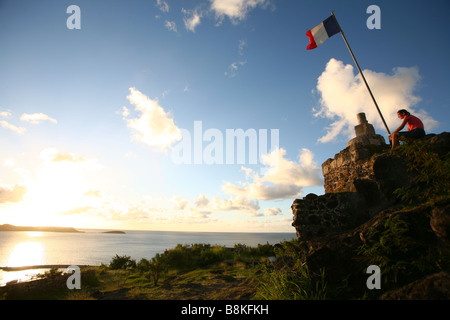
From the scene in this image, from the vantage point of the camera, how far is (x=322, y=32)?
33.7ft

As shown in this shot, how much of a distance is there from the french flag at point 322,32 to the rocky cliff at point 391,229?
7504mm

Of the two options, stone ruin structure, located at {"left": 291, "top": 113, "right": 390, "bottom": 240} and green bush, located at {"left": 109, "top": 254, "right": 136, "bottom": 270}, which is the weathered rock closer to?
stone ruin structure, located at {"left": 291, "top": 113, "right": 390, "bottom": 240}

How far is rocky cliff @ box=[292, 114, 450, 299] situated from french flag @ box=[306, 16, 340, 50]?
295 inches

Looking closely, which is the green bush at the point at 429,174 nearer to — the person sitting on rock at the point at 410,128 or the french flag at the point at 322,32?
the person sitting on rock at the point at 410,128

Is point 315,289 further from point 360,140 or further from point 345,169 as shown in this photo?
point 360,140

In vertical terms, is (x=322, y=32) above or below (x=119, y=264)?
above

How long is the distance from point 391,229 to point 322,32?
10.4 meters

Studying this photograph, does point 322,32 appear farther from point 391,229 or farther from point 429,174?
point 391,229

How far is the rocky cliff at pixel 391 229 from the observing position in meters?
3.25

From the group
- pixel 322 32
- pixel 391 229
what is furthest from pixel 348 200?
pixel 322 32

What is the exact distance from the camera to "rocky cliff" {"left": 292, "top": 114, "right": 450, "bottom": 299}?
3252mm

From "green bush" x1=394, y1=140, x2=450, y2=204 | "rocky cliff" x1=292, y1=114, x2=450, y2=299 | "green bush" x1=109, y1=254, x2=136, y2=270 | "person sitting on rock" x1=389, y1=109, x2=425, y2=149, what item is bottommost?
"green bush" x1=109, y1=254, x2=136, y2=270

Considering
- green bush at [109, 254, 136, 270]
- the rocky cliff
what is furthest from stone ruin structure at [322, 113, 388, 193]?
green bush at [109, 254, 136, 270]
